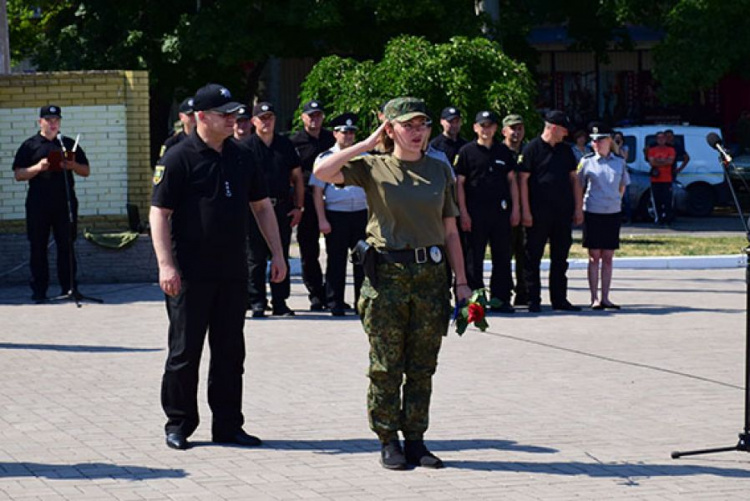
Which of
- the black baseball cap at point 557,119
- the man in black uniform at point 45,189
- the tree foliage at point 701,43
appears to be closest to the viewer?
the black baseball cap at point 557,119

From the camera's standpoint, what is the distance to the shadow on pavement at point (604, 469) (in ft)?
25.0

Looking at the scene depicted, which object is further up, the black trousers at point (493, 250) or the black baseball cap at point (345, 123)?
the black baseball cap at point (345, 123)

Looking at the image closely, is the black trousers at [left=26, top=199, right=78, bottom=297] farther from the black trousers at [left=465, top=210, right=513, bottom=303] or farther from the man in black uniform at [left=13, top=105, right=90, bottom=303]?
the black trousers at [left=465, top=210, right=513, bottom=303]

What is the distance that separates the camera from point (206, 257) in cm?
816

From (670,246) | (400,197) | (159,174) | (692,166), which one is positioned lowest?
(670,246)

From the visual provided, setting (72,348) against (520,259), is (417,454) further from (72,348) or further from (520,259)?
(520,259)

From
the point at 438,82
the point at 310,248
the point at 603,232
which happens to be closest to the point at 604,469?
the point at 603,232

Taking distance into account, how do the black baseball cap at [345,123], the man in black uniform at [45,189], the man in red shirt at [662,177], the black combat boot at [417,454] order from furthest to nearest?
1. the man in red shirt at [662,177]
2. the man in black uniform at [45,189]
3. the black baseball cap at [345,123]
4. the black combat boot at [417,454]

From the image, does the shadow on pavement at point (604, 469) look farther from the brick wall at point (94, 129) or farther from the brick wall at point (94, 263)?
the brick wall at point (94, 129)

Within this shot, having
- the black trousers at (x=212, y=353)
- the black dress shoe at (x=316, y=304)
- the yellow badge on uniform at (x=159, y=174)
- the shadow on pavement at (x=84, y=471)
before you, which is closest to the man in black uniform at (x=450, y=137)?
the black dress shoe at (x=316, y=304)

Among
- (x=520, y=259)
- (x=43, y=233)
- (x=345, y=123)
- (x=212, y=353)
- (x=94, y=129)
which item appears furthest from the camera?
(x=94, y=129)

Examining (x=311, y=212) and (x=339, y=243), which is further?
(x=311, y=212)

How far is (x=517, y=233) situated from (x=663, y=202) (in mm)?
11161

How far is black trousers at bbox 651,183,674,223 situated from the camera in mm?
25766
